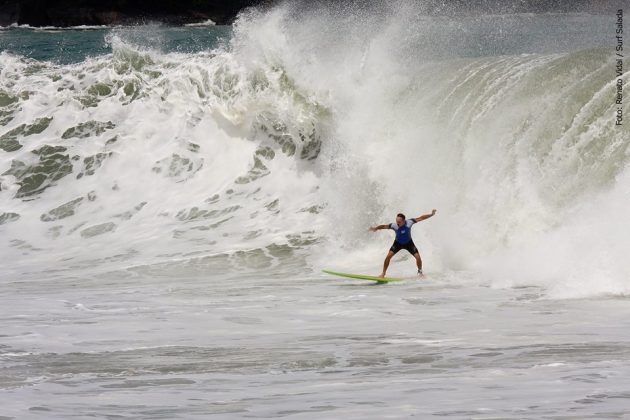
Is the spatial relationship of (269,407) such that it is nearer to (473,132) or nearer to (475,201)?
(475,201)

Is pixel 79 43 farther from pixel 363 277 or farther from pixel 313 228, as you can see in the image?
pixel 363 277

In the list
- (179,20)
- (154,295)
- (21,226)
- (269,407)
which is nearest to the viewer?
(269,407)

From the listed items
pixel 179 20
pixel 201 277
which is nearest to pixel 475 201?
pixel 201 277

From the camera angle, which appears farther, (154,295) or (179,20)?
(179,20)

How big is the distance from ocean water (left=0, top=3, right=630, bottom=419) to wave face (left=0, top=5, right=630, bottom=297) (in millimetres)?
47

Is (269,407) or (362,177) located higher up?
(362,177)

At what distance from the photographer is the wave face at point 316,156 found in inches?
525

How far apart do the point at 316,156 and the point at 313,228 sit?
2368mm

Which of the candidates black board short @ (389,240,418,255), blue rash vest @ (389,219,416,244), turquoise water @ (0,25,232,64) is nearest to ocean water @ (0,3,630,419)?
black board short @ (389,240,418,255)

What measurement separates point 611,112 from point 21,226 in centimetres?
962

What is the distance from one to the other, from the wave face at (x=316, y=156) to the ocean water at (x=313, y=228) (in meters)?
0.05

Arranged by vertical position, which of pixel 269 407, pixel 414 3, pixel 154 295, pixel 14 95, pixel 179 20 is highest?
pixel 179 20

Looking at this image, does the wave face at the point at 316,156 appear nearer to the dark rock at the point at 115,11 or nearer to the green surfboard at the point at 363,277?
the green surfboard at the point at 363,277

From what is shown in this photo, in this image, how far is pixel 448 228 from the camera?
1412cm
